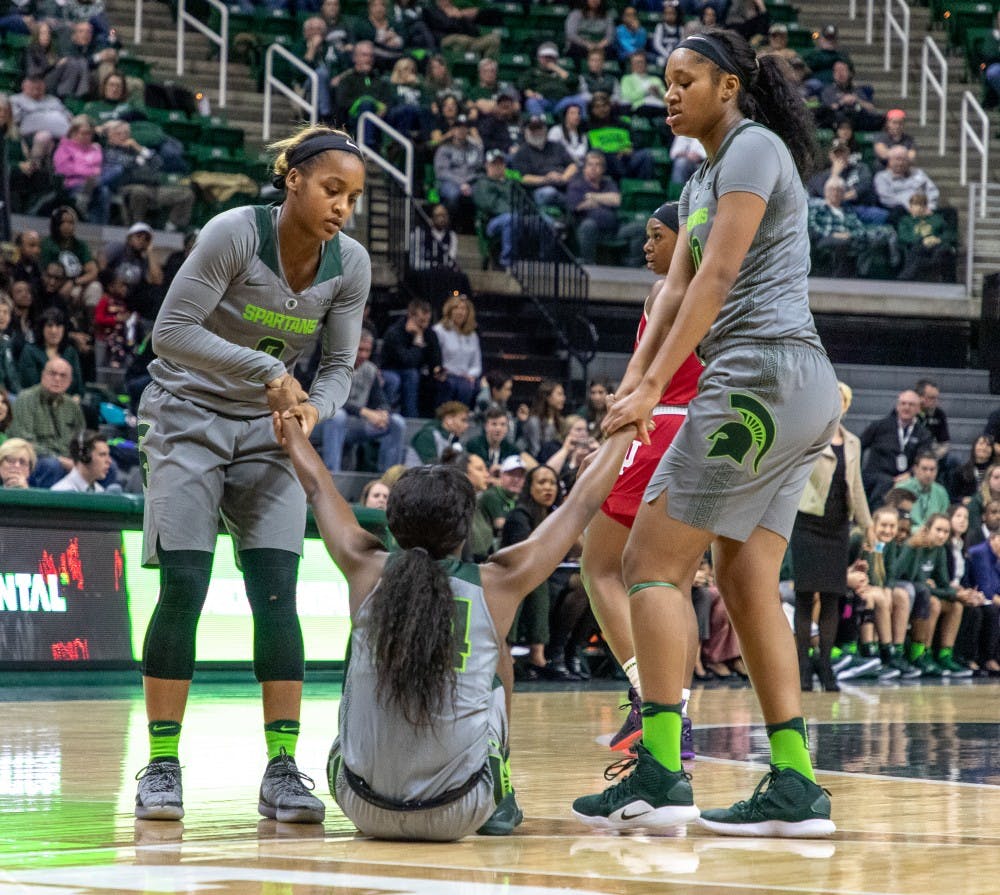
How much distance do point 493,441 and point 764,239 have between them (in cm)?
837

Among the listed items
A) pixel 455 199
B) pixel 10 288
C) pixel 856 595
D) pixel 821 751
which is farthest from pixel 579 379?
pixel 821 751

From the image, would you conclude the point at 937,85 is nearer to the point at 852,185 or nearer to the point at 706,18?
the point at 852,185

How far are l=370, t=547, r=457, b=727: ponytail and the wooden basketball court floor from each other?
0.31 m

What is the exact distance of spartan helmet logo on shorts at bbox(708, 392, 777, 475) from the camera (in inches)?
154

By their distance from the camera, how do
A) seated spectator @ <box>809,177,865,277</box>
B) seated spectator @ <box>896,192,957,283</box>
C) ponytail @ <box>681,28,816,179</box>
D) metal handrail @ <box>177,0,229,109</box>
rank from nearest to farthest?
ponytail @ <box>681,28,816,179</box>
metal handrail @ <box>177,0,229,109</box>
seated spectator @ <box>809,177,865,277</box>
seated spectator @ <box>896,192,957,283</box>

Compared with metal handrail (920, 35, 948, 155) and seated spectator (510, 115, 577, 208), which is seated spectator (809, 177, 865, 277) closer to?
metal handrail (920, 35, 948, 155)

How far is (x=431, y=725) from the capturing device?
3.65 metres

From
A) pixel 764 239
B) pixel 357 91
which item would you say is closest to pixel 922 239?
pixel 357 91

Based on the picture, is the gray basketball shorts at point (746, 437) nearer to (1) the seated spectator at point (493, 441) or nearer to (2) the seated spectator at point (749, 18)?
(1) the seated spectator at point (493, 441)

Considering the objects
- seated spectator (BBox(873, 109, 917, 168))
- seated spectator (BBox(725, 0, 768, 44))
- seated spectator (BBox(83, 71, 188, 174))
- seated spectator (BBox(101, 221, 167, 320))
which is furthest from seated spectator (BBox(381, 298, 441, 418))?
seated spectator (BBox(725, 0, 768, 44))

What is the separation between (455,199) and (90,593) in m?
8.42

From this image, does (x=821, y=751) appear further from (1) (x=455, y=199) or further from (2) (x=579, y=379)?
(1) (x=455, y=199)

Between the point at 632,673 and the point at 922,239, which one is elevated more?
the point at 922,239

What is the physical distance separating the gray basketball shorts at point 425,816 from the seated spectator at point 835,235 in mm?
14225
